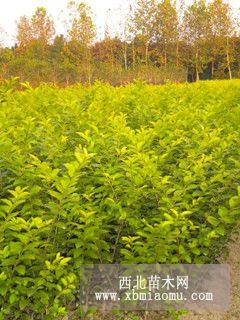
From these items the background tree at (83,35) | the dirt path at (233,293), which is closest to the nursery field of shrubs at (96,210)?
the dirt path at (233,293)

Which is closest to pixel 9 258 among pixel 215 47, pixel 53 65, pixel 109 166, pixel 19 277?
pixel 19 277

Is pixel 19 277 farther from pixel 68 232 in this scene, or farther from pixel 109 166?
pixel 109 166

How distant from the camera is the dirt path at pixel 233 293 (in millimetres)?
3974

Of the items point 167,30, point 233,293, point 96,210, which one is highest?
point 167,30

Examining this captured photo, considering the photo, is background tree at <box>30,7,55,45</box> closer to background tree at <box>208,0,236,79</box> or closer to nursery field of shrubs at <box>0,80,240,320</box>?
background tree at <box>208,0,236,79</box>

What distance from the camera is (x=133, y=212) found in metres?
3.37

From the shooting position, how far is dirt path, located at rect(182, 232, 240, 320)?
3974 mm

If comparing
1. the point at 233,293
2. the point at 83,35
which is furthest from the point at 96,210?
the point at 83,35

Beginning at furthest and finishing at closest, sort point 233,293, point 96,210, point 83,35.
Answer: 1. point 83,35
2. point 233,293
3. point 96,210

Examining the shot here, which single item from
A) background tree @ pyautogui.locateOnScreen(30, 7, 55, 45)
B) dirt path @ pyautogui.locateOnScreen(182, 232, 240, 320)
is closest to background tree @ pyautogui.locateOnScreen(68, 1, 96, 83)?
background tree @ pyautogui.locateOnScreen(30, 7, 55, 45)

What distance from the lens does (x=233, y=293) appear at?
4.41 metres

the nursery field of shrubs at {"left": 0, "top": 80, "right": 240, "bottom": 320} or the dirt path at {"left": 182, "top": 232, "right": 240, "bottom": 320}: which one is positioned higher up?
the nursery field of shrubs at {"left": 0, "top": 80, "right": 240, "bottom": 320}

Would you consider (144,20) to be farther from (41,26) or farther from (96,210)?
(96,210)

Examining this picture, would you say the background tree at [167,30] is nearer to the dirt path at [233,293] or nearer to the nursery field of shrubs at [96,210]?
the dirt path at [233,293]
